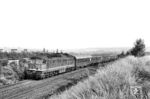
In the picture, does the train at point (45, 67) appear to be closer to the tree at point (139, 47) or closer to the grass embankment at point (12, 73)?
the grass embankment at point (12, 73)

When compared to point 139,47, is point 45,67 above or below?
below

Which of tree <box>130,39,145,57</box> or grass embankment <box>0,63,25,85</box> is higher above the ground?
tree <box>130,39,145,57</box>

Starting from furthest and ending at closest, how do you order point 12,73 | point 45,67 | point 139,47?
point 139,47 → point 45,67 → point 12,73

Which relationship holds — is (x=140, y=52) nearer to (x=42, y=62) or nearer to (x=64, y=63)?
(x=64, y=63)

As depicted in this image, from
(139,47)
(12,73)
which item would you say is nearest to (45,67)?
(12,73)

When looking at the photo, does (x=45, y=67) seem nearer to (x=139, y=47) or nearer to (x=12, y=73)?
(x=12, y=73)

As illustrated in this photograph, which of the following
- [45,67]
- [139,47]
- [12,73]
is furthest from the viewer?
[139,47]

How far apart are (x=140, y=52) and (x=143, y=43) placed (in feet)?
6.64

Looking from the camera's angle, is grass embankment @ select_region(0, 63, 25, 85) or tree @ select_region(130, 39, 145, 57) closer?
grass embankment @ select_region(0, 63, 25, 85)

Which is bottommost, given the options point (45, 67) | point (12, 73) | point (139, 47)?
point (12, 73)

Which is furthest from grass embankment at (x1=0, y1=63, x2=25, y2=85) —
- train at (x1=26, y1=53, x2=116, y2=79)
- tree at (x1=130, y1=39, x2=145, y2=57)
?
tree at (x1=130, y1=39, x2=145, y2=57)

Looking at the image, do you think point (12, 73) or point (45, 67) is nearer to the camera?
point (12, 73)

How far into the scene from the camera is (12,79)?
1667cm

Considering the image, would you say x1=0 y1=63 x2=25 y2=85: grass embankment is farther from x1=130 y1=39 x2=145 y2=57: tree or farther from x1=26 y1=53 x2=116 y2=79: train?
x1=130 y1=39 x2=145 y2=57: tree
